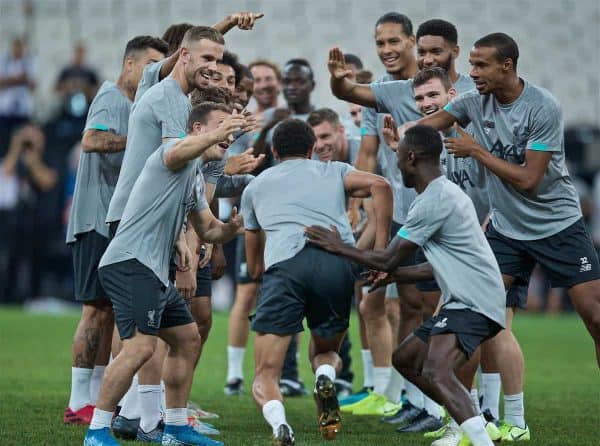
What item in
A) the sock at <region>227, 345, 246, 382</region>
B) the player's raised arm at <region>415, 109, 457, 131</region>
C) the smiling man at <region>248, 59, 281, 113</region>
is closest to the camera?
the player's raised arm at <region>415, 109, 457, 131</region>

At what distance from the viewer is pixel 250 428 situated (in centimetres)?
794

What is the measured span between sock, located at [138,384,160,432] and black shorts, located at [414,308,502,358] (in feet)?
6.34

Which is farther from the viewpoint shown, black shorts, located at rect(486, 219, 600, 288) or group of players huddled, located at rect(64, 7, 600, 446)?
black shorts, located at rect(486, 219, 600, 288)

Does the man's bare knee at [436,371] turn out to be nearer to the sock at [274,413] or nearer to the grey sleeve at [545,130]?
the sock at [274,413]

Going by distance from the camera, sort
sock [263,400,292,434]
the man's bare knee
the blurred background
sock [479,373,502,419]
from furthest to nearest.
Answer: the blurred background
sock [479,373,502,419]
sock [263,400,292,434]
the man's bare knee

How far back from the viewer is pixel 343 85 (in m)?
8.30

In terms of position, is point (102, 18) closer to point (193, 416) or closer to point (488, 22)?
point (488, 22)

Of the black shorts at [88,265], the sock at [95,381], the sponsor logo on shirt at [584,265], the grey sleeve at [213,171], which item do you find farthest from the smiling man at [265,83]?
the sponsor logo on shirt at [584,265]

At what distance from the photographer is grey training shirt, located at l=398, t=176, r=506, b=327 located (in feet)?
21.1

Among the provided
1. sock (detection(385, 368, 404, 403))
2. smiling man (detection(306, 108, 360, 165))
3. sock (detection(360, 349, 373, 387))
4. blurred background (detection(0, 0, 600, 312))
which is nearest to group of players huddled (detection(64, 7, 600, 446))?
sock (detection(385, 368, 404, 403))

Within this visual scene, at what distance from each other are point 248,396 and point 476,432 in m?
4.11

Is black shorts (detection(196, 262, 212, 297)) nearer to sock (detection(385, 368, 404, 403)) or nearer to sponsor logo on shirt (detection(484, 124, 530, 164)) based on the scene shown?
sock (detection(385, 368, 404, 403))

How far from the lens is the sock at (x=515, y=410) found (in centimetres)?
756

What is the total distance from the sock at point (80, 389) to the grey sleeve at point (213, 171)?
5.37ft
